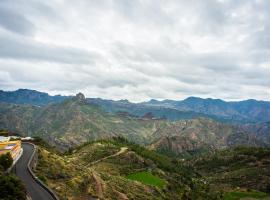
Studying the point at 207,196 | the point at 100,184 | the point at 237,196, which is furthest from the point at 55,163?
the point at 237,196

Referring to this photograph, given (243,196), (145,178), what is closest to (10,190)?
(145,178)

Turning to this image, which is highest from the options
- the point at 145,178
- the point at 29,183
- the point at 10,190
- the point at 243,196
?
the point at 10,190

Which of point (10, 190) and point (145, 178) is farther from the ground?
point (10, 190)

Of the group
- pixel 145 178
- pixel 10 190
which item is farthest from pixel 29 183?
pixel 145 178

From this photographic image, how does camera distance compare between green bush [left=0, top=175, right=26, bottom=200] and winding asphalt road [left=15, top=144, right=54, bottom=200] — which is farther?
winding asphalt road [left=15, top=144, right=54, bottom=200]

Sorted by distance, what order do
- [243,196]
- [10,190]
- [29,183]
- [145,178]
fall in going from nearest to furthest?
1. [10,190]
2. [29,183]
3. [145,178]
4. [243,196]

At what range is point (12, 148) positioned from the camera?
7781 centimetres

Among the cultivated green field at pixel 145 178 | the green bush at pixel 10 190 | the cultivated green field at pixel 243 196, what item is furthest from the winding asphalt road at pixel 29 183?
the cultivated green field at pixel 243 196

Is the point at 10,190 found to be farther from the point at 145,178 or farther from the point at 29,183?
the point at 145,178

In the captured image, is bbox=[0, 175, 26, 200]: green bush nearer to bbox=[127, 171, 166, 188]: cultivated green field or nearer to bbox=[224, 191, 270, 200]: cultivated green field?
bbox=[127, 171, 166, 188]: cultivated green field

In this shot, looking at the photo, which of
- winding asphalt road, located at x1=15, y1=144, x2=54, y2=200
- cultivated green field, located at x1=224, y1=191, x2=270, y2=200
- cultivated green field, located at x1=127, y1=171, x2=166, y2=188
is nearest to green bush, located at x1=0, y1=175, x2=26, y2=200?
winding asphalt road, located at x1=15, y1=144, x2=54, y2=200

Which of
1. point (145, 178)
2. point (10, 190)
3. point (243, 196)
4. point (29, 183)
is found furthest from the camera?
point (243, 196)

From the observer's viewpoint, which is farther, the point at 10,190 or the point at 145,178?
the point at 145,178

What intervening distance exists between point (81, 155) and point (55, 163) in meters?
99.9
